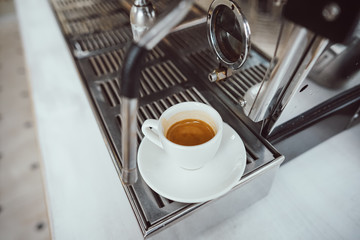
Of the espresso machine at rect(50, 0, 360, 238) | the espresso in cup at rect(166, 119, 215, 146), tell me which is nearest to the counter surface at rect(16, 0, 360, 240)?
the espresso machine at rect(50, 0, 360, 238)

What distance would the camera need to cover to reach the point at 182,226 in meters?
0.39

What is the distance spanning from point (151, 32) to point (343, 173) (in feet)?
1.55

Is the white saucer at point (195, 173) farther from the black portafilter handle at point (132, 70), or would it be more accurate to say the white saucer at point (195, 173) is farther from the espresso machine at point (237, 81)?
the black portafilter handle at point (132, 70)

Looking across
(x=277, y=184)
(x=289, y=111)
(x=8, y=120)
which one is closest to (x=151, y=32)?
(x=289, y=111)

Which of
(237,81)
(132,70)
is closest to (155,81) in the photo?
(237,81)

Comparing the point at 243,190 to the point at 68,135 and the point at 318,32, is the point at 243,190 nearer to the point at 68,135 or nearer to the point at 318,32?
the point at 318,32

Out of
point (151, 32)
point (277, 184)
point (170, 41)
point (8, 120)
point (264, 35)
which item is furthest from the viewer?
point (8, 120)

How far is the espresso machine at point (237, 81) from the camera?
24cm

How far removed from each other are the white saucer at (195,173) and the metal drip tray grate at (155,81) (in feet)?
0.08

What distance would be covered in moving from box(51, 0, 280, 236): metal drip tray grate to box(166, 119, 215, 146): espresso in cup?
0.27 ft

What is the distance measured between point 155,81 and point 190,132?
22cm

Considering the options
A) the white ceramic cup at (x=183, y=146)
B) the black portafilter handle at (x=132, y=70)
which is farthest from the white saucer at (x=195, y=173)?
the black portafilter handle at (x=132, y=70)

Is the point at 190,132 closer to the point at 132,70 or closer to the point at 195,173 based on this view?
the point at 195,173

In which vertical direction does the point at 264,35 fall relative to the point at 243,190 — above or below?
above
